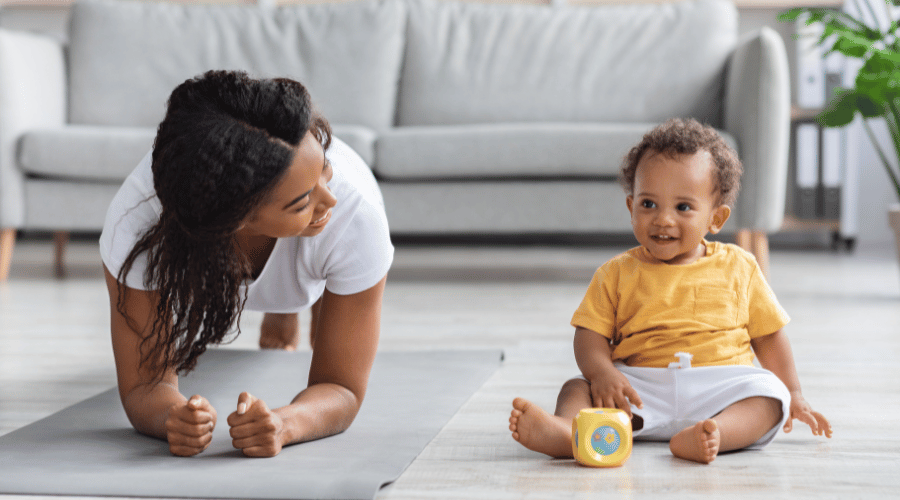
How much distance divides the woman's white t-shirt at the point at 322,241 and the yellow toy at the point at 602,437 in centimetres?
29

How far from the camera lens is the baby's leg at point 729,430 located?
0.90 metres

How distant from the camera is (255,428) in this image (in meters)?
0.89

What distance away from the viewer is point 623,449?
0.90 m

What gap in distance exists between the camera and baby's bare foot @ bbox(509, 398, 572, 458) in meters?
0.92

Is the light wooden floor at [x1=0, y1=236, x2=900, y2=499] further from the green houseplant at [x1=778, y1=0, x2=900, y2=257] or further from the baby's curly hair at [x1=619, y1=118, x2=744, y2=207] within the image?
the green houseplant at [x1=778, y1=0, x2=900, y2=257]

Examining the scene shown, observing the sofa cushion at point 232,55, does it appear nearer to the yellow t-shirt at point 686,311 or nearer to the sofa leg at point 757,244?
the sofa leg at point 757,244

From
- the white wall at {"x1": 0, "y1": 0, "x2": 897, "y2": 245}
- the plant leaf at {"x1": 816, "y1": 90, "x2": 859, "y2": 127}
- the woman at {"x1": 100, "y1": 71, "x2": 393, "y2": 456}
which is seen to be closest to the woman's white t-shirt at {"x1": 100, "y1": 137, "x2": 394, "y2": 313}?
the woman at {"x1": 100, "y1": 71, "x2": 393, "y2": 456}

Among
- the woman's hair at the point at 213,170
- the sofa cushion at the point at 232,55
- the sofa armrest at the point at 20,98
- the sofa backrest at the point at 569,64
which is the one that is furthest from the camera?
the sofa cushion at the point at 232,55

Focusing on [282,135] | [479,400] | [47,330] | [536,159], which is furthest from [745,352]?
[47,330]

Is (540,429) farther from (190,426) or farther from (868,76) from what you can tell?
(868,76)

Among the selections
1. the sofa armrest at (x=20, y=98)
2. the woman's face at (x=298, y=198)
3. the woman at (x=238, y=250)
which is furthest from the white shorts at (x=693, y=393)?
the sofa armrest at (x=20, y=98)

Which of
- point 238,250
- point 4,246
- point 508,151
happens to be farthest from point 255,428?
point 4,246

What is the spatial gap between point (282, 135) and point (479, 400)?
1.86 ft

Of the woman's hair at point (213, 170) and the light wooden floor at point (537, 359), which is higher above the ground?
the woman's hair at point (213, 170)
